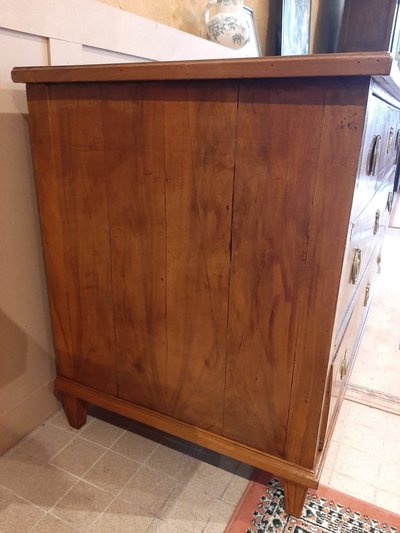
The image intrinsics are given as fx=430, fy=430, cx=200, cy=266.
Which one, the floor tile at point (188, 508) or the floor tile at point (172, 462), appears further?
the floor tile at point (172, 462)

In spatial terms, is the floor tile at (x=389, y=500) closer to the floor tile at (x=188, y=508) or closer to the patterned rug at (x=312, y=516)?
the patterned rug at (x=312, y=516)

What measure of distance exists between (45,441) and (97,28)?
1.15 metres

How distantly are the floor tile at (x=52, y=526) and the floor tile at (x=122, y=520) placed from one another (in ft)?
0.19

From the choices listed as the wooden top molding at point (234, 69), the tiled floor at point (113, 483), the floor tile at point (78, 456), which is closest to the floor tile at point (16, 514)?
the tiled floor at point (113, 483)

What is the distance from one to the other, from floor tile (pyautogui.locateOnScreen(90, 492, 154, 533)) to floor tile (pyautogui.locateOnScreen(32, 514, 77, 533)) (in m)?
0.06

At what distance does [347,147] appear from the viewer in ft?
2.32

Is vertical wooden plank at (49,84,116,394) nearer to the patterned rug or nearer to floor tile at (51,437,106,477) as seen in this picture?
floor tile at (51,437,106,477)

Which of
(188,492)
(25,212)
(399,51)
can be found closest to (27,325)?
(25,212)

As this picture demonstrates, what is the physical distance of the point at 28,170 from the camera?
1.11m

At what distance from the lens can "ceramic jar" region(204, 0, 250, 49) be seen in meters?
1.50

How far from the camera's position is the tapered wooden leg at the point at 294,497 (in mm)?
979

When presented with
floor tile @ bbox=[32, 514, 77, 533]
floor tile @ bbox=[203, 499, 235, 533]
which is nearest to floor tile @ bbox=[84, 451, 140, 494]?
floor tile @ bbox=[32, 514, 77, 533]

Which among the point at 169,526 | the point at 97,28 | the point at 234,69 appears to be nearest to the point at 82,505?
the point at 169,526

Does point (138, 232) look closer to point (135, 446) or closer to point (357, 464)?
point (135, 446)
